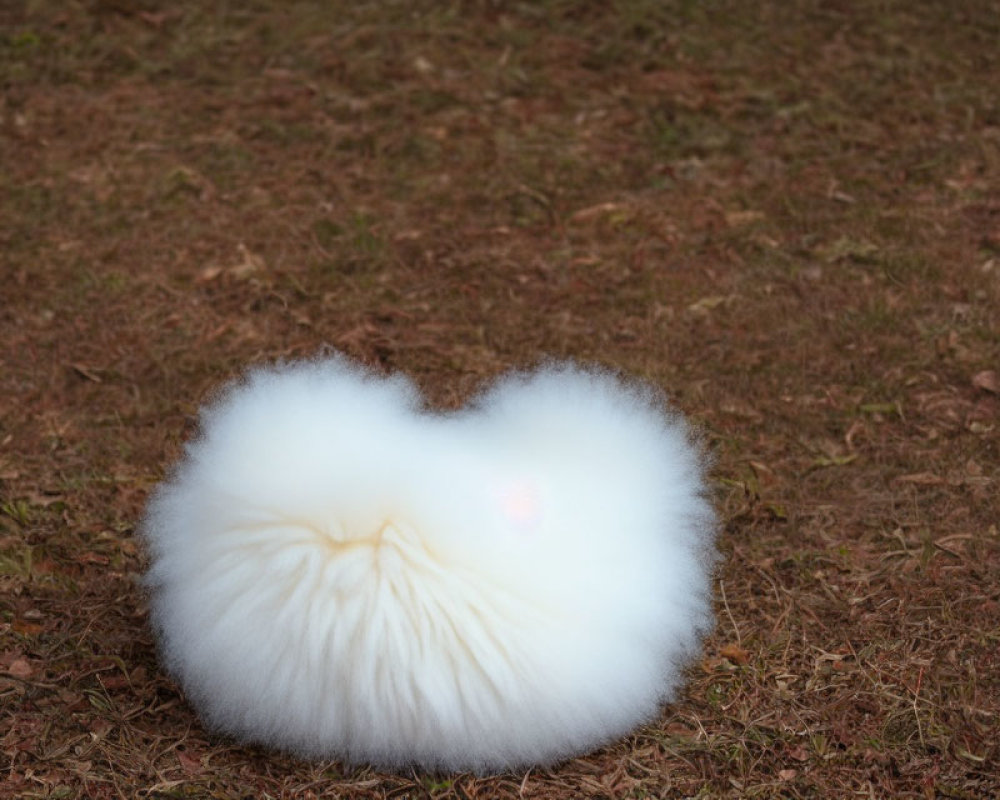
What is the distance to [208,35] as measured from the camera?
21.4ft

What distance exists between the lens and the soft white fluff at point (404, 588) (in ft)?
8.18

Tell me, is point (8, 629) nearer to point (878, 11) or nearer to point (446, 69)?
point (446, 69)

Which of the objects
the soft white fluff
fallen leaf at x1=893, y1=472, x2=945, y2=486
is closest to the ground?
fallen leaf at x1=893, y1=472, x2=945, y2=486

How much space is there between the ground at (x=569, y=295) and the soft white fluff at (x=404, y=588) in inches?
6.7

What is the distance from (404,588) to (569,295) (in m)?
2.39

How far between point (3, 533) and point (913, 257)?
3455 millimetres

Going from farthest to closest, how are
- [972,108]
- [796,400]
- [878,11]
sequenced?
1. [878,11]
2. [972,108]
3. [796,400]

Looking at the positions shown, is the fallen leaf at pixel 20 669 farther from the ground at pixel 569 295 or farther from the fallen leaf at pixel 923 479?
the fallen leaf at pixel 923 479

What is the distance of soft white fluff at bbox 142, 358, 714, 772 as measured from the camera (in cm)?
249

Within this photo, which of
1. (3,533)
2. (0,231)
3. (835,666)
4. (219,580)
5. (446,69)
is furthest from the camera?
(446,69)

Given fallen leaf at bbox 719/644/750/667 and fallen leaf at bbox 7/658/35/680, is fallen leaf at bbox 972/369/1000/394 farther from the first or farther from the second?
fallen leaf at bbox 7/658/35/680

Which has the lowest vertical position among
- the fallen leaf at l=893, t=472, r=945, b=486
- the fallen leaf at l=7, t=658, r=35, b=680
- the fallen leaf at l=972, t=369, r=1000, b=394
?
the fallen leaf at l=7, t=658, r=35, b=680

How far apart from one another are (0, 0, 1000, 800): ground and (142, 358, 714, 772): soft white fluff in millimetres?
169

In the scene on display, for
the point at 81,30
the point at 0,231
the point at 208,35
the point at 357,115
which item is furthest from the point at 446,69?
the point at 0,231
